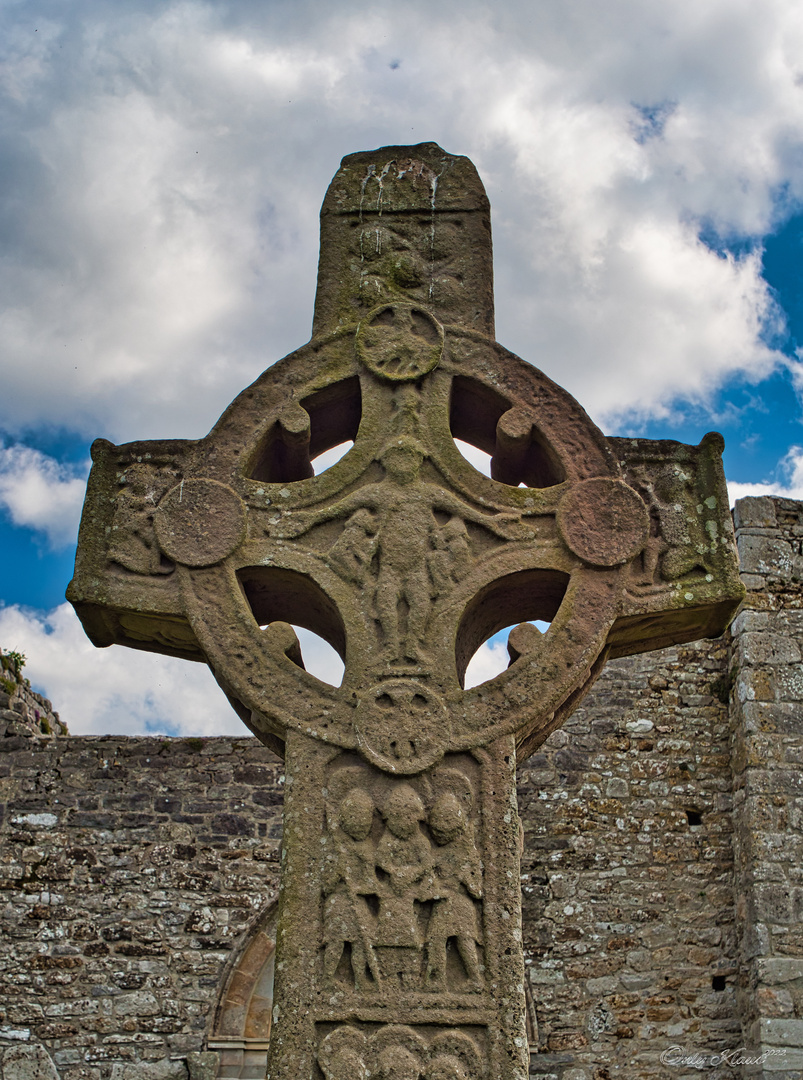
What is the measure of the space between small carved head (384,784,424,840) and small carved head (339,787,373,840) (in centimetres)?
6

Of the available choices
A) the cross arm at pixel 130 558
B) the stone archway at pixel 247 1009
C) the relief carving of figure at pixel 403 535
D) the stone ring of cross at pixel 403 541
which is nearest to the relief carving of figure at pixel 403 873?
the stone ring of cross at pixel 403 541

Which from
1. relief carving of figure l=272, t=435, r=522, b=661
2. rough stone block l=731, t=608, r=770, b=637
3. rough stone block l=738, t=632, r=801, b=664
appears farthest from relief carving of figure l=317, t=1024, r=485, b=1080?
rough stone block l=731, t=608, r=770, b=637

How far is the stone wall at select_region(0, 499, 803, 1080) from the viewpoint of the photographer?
7539mm

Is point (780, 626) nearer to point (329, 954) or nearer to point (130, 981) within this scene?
point (130, 981)

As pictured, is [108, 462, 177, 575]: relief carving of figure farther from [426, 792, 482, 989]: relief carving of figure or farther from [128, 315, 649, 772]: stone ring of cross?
[426, 792, 482, 989]: relief carving of figure

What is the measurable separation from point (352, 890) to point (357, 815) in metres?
0.20

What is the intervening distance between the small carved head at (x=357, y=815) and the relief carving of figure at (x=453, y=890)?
7.2 inches

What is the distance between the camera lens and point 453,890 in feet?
8.64

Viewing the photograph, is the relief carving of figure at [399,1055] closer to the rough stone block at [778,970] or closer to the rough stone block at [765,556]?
the rough stone block at [778,970]

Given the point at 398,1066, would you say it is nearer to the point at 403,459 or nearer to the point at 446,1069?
the point at 446,1069

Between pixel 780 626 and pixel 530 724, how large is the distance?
6399mm

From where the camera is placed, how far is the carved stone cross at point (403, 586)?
2564 mm

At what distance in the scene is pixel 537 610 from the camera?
3.35 m

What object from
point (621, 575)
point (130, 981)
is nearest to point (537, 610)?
point (621, 575)
